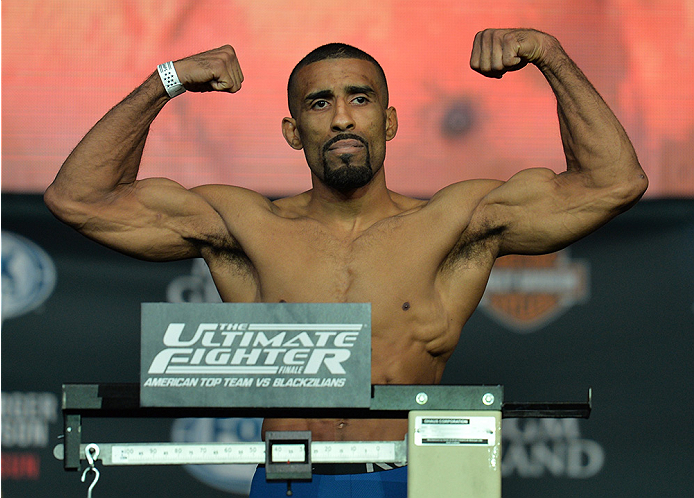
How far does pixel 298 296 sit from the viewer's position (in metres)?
2.31

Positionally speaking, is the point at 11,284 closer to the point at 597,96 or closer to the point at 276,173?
the point at 276,173

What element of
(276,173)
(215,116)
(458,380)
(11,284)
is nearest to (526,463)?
(458,380)

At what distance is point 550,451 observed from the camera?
3236 millimetres

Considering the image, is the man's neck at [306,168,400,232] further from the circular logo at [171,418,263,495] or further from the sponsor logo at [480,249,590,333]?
the circular logo at [171,418,263,495]

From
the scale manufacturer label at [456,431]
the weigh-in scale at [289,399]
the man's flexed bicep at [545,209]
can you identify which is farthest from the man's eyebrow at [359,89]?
the scale manufacturer label at [456,431]

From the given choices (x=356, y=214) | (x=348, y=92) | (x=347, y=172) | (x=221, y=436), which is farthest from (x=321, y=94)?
(x=221, y=436)

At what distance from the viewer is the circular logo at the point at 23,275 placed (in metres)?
3.30

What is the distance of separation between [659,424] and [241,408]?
6.97 feet

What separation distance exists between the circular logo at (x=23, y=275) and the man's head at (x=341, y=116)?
4.30 ft

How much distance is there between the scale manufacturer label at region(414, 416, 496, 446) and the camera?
1.48m

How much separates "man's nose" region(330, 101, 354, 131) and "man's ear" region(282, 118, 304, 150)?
0.21 meters

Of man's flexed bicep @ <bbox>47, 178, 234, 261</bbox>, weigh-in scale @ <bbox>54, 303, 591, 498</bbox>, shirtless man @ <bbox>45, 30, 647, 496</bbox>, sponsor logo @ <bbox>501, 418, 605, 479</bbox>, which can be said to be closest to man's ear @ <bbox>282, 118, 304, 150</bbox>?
shirtless man @ <bbox>45, 30, 647, 496</bbox>

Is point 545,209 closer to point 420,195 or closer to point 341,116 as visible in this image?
point 341,116

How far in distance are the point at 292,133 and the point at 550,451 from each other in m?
1.44
